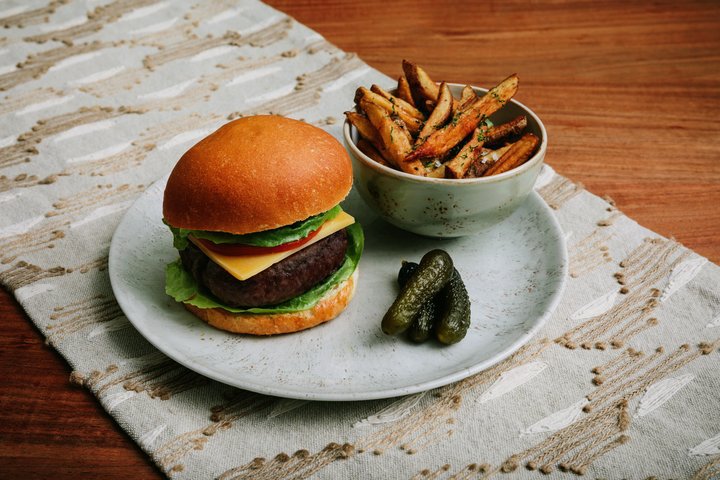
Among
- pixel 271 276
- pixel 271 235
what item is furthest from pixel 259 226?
pixel 271 276

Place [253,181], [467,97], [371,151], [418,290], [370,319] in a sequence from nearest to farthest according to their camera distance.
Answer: [253,181]
[418,290]
[370,319]
[371,151]
[467,97]

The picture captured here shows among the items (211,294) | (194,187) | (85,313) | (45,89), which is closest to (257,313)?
(211,294)

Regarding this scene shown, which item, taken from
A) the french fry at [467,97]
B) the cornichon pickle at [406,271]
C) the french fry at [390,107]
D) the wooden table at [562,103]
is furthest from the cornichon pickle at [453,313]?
the wooden table at [562,103]

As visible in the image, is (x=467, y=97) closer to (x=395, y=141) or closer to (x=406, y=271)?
(x=395, y=141)

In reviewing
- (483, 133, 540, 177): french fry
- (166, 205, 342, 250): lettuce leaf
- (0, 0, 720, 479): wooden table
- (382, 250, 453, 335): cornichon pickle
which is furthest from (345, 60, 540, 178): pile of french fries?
(0, 0, 720, 479): wooden table

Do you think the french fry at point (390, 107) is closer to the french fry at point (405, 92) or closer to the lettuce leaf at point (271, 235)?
→ the french fry at point (405, 92)

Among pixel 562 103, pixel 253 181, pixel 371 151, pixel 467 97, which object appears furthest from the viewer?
pixel 562 103

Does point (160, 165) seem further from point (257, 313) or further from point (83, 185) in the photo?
point (257, 313)
